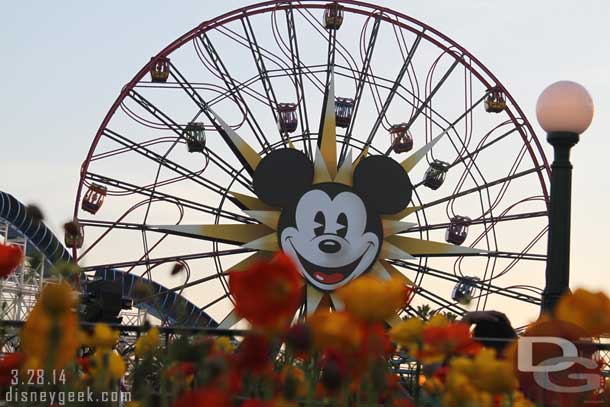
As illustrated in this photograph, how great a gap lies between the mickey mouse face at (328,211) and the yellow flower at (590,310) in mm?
13599

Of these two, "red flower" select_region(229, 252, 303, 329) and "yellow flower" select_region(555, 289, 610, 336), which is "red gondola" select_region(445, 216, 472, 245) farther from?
"red flower" select_region(229, 252, 303, 329)

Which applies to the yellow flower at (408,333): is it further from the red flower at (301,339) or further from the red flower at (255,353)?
the red flower at (255,353)

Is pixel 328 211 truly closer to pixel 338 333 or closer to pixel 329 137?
pixel 329 137

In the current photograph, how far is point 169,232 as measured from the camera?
55.0ft

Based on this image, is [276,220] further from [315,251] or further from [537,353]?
[537,353]

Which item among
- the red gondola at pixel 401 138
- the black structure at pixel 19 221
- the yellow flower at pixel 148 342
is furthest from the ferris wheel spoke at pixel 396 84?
the yellow flower at pixel 148 342

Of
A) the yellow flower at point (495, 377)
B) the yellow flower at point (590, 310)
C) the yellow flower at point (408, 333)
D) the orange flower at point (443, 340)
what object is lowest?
the yellow flower at point (495, 377)

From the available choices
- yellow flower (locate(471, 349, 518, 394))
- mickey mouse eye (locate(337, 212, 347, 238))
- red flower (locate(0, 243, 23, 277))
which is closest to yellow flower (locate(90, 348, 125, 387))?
red flower (locate(0, 243, 23, 277))

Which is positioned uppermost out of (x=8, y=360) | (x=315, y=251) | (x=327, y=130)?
(x=327, y=130)

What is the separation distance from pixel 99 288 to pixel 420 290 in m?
9.66

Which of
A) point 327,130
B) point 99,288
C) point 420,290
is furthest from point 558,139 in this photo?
point 420,290

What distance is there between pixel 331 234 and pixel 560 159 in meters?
11.0

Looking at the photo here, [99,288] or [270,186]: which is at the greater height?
[270,186]

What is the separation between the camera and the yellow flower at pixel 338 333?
6.59 ft
